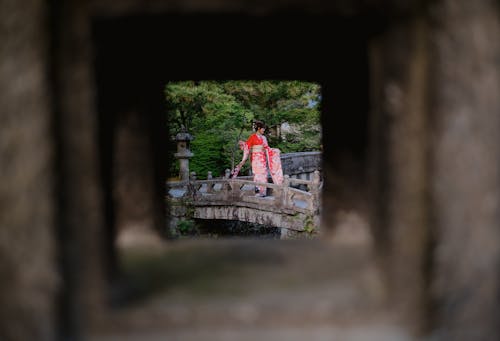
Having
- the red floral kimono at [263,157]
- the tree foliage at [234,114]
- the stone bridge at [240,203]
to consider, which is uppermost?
the tree foliage at [234,114]

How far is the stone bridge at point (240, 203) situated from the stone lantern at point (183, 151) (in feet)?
1.15

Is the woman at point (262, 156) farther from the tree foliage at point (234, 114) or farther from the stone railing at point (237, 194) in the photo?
the tree foliage at point (234, 114)

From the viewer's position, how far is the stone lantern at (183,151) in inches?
645

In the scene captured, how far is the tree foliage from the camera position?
1809 centimetres

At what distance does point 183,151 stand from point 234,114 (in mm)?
3299

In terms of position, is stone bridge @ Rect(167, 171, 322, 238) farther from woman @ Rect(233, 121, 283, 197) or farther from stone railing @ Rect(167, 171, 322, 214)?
woman @ Rect(233, 121, 283, 197)

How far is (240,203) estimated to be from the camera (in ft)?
54.8
